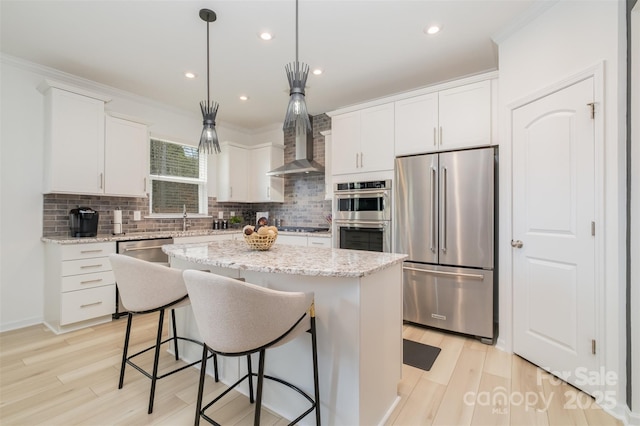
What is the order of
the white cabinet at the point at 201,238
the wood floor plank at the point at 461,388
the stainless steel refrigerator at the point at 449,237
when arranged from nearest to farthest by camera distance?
the wood floor plank at the point at 461,388, the stainless steel refrigerator at the point at 449,237, the white cabinet at the point at 201,238

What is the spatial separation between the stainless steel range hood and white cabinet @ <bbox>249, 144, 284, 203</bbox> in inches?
10.8

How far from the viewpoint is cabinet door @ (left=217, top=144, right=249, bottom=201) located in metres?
4.74

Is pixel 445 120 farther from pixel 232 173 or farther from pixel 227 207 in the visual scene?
pixel 227 207

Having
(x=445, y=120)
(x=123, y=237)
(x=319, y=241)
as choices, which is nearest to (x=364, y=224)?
(x=319, y=241)

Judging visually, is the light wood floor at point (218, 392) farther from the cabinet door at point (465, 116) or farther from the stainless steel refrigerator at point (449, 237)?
the cabinet door at point (465, 116)

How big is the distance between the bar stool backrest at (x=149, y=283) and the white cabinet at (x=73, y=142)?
2.02 metres

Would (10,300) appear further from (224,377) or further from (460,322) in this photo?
(460,322)

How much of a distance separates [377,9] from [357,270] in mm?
2066

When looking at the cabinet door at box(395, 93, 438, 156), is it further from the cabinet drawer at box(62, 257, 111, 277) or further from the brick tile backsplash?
the cabinet drawer at box(62, 257, 111, 277)

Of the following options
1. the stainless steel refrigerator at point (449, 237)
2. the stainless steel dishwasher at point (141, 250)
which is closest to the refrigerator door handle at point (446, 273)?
the stainless steel refrigerator at point (449, 237)

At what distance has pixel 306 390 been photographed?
1.57m

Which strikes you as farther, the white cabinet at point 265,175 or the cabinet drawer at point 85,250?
the white cabinet at point 265,175

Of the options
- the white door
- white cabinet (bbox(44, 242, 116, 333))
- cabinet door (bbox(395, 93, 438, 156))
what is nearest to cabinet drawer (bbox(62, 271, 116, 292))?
white cabinet (bbox(44, 242, 116, 333))

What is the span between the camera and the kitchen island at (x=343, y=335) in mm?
1385
